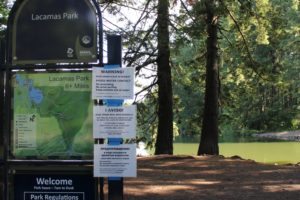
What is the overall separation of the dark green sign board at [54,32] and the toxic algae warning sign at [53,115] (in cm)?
20

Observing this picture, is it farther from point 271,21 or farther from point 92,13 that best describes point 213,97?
point 92,13

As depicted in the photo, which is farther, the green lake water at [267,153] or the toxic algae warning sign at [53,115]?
the green lake water at [267,153]

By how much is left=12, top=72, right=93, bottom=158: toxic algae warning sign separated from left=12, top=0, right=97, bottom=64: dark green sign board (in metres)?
0.20

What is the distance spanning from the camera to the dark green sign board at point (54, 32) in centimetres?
587

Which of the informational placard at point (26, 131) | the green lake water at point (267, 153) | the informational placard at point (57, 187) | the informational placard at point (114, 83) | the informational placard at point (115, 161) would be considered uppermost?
the informational placard at point (114, 83)

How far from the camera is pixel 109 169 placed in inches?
223

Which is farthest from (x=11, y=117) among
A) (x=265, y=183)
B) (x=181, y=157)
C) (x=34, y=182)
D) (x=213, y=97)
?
(x=213, y=97)

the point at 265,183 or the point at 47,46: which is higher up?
the point at 47,46

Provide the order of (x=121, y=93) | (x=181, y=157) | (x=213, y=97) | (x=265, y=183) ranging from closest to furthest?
(x=121, y=93) < (x=265, y=183) < (x=181, y=157) < (x=213, y=97)

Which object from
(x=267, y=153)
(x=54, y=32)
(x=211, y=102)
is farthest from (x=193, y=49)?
(x=54, y=32)

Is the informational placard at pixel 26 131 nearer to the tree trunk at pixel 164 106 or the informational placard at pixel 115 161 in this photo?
the informational placard at pixel 115 161

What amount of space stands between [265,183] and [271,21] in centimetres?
1161

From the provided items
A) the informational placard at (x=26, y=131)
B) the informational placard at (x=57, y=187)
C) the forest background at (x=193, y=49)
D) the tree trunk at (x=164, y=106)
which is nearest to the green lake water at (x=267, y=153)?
the forest background at (x=193, y=49)

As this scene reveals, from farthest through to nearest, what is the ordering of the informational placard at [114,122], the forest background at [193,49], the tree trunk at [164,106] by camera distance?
the tree trunk at [164,106]
the forest background at [193,49]
the informational placard at [114,122]
